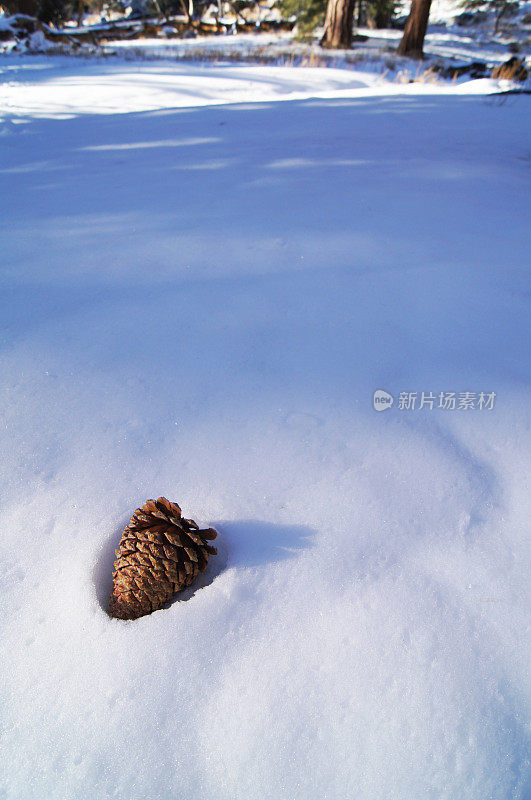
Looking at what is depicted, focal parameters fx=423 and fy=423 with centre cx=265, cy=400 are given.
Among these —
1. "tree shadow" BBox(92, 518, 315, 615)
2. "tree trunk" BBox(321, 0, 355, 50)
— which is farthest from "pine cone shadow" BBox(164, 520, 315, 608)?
"tree trunk" BBox(321, 0, 355, 50)

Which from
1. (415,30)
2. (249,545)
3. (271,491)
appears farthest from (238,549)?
(415,30)

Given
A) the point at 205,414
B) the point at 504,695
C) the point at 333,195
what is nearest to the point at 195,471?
the point at 205,414

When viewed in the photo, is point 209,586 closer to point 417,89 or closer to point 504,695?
point 504,695

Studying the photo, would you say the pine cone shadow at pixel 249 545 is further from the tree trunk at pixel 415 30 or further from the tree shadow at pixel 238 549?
the tree trunk at pixel 415 30

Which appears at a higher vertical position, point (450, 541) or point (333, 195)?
point (333, 195)

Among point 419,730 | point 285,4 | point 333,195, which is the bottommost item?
point 419,730

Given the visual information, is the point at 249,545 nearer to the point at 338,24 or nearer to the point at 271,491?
the point at 271,491
